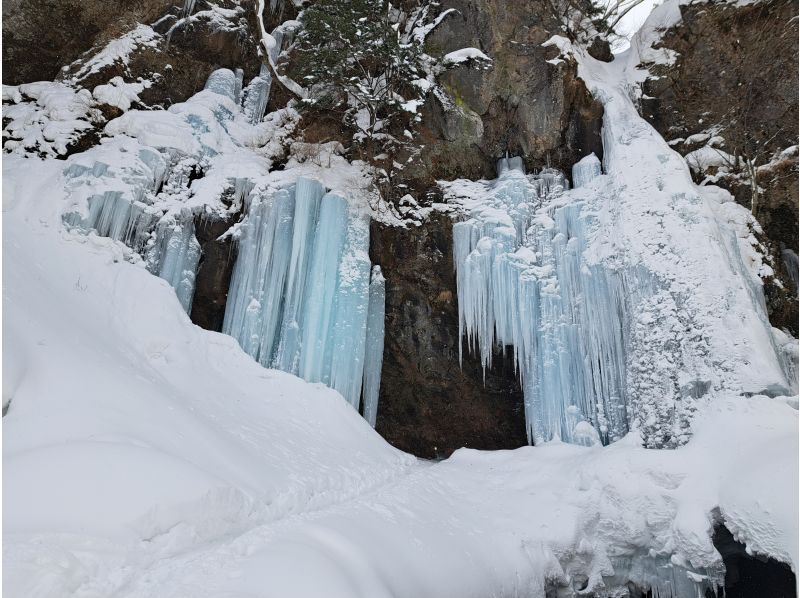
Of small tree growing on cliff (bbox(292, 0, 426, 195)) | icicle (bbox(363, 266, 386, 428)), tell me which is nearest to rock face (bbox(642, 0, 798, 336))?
small tree growing on cliff (bbox(292, 0, 426, 195))

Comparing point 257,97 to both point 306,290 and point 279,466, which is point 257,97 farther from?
point 279,466

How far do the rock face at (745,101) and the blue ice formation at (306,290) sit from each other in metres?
7.21

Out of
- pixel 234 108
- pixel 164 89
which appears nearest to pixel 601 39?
pixel 234 108

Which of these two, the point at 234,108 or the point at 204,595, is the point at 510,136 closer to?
the point at 234,108

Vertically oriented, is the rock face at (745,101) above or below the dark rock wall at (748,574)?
above

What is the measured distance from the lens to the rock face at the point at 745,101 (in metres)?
9.22

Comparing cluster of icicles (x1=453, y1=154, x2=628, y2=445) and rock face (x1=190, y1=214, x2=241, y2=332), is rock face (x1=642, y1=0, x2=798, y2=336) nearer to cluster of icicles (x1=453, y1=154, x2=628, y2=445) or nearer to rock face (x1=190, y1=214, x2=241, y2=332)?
cluster of icicles (x1=453, y1=154, x2=628, y2=445)

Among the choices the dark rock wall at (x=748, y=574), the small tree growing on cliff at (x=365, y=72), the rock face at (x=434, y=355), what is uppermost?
the small tree growing on cliff at (x=365, y=72)

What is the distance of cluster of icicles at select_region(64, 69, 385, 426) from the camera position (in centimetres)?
821

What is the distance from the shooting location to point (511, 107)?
10.2m

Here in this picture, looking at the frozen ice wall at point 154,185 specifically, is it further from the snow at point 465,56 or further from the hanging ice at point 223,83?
the snow at point 465,56

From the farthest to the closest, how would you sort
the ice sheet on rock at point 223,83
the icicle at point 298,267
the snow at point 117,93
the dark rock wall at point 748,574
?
the ice sheet on rock at point 223,83 → the snow at point 117,93 → the icicle at point 298,267 → the dark rock wall at point 748,574

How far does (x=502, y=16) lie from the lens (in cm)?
1050

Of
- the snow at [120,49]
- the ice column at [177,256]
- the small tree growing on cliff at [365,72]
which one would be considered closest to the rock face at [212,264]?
the ice column at [177,256]
